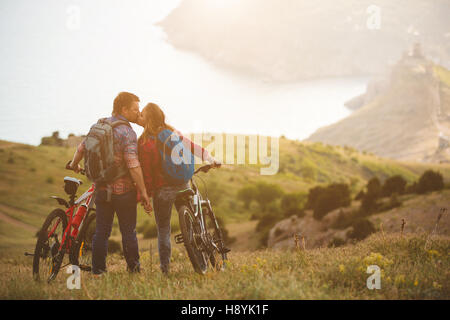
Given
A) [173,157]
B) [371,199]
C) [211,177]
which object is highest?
[211,177]

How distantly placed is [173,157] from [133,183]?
60 centimetres

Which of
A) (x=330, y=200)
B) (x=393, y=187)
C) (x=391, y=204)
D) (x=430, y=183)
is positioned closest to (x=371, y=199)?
(x=391, y=204)

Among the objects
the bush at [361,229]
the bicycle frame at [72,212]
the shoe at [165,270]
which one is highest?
the bicycle frame at [72,212]

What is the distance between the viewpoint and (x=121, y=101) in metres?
5.18

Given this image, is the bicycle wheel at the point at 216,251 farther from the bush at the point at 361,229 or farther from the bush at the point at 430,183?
the bush at the point at 430,183

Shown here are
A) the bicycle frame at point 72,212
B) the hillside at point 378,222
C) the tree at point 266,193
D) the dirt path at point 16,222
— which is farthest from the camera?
the tree at point 266,193

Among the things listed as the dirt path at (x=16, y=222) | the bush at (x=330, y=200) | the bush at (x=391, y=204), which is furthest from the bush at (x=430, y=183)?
the dirt path at (x=16, y=222)

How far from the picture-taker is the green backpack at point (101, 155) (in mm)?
4914

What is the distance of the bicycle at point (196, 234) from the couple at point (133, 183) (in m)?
0.17

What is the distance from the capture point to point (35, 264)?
5273 mm

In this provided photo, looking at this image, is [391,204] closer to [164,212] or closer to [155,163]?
[164,212]

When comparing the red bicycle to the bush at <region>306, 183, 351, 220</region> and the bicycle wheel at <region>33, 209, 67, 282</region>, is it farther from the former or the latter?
the bush at <region>306, 183, 351, 220</region>

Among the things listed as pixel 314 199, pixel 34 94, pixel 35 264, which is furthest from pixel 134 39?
pixel 35 264
